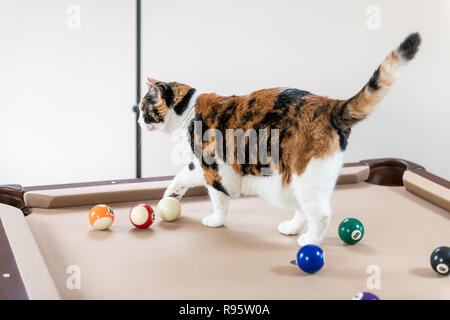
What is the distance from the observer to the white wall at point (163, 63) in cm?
322

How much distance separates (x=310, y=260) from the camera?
4.99 feet

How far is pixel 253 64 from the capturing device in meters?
3.49

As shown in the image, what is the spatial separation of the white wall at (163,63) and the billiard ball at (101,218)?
65.0 inches

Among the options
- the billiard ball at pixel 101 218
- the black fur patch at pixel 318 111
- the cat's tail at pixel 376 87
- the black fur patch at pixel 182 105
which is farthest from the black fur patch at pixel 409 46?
the billiard ball at pixel 101 218

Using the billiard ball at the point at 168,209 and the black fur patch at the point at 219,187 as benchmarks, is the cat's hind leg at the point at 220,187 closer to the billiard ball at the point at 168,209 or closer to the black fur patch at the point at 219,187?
the black fur patch at the point at 219,187

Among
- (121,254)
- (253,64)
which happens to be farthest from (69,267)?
(253,64)

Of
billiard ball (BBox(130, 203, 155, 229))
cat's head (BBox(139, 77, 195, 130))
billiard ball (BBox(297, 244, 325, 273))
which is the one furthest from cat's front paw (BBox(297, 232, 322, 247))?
cat's head (BBox(139, 77, 195, 130))

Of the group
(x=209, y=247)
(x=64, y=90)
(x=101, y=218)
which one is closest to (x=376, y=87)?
(x=209, y=247)

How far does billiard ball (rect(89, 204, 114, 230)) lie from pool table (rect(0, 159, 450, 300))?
0.08 ft

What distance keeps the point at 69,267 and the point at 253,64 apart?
2245 mm

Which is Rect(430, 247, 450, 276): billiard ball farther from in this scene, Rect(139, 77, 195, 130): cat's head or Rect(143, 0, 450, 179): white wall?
Rect(143, 0, 450, 179): white wall

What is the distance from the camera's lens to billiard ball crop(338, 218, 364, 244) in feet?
5.76

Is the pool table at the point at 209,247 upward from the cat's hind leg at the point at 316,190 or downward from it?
downward
